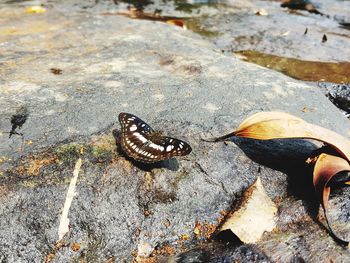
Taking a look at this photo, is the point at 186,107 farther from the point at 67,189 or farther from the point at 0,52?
the point at 0,52

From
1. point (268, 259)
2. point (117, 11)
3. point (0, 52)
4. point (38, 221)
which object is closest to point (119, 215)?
point (38, 221)

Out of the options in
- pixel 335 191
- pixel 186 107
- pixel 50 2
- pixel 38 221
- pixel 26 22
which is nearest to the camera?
pixel 38 221

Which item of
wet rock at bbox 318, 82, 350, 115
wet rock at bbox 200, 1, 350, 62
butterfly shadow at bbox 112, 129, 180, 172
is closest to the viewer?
butterfly shadow at bbox 112, 129, 180, 172

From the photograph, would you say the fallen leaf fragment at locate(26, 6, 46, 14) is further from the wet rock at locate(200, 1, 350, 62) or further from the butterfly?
the butterfly

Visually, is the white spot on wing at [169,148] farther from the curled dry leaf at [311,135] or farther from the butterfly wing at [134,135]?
the curled dry leaf at [311,135]

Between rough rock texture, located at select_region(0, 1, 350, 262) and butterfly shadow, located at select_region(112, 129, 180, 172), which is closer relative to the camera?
rough rock texture, located at select_region(0, 1, 350, 262)

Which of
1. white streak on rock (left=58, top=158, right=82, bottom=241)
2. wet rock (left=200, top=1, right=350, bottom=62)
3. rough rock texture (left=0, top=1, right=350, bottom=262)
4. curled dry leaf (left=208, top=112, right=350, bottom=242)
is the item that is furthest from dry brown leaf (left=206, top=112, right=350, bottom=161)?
wet rock (left=200, top=1, right=350, bottom=62)
